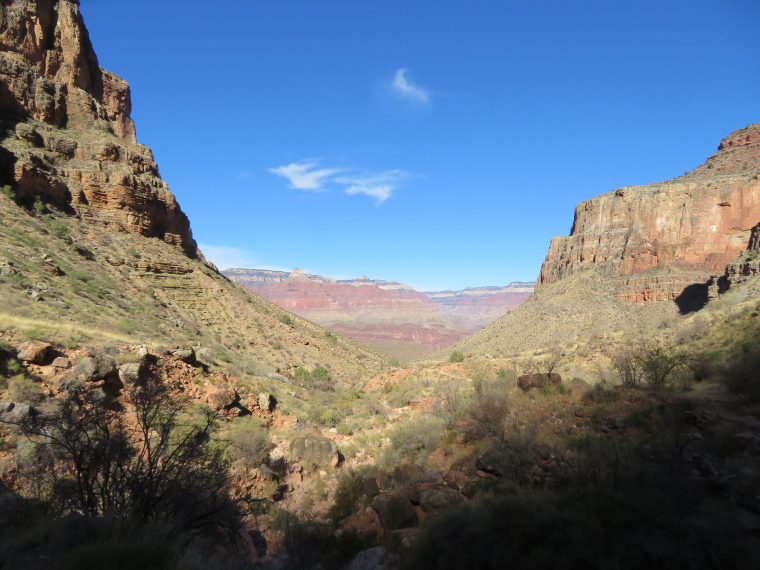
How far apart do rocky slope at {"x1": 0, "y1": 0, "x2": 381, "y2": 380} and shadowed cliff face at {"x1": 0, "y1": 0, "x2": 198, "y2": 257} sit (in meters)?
0.08

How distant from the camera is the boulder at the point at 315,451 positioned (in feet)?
34.7

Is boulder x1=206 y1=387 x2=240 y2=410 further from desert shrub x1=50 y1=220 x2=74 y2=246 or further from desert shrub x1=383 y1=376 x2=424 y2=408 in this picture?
desert shrub x1=50 y1=220 x2=74 y2=246

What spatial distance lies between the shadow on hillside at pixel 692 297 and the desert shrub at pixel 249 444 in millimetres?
53899

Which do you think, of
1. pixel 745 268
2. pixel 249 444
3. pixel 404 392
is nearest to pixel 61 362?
pixel 249 444

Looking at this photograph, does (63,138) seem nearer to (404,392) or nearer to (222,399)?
(222,399)

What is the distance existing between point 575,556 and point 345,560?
375cm

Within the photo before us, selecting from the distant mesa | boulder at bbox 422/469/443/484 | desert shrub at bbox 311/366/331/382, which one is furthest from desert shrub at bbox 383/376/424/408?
the distant mesa

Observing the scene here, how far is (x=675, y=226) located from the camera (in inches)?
2424

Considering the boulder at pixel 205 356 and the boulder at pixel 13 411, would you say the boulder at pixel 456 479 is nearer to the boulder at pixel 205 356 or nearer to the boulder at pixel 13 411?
the boulder at pixel 13 411

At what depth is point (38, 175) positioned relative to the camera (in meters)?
23.0

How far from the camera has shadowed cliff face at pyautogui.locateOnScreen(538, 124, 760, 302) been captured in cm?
5594

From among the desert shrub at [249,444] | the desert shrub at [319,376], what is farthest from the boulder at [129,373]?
the desert shrub at [319,376]

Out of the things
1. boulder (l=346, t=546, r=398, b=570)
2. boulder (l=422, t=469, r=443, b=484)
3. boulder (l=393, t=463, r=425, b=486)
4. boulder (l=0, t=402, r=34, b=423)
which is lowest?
boulder (l=346, t=546, r=398, b=570)

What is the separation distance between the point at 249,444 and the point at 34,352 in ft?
18.6
